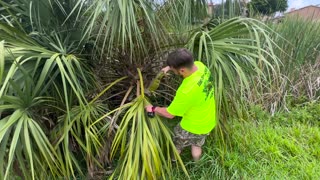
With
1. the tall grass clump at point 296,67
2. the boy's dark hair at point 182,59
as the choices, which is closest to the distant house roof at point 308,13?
the tall grass clump at point 296,67

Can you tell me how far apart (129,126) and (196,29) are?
3.80 ft

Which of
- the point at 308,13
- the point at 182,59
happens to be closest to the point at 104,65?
the point at 182,59

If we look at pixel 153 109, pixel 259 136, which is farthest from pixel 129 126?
pixel 259 136

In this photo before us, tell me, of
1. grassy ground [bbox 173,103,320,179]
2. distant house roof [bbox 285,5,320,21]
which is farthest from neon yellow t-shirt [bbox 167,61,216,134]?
distant house roof [bbox 285,5,320,21]

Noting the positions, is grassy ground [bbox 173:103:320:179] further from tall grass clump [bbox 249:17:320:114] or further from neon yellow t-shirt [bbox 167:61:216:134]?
tall grass clump [bbox 249:17:320:114]

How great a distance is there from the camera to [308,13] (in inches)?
212

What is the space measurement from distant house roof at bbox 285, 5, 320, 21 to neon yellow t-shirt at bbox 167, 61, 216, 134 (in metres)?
3.15

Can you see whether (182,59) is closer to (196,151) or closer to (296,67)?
(196,151)

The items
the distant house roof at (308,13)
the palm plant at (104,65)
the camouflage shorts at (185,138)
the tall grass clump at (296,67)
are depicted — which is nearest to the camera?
the palm plant at (104,65)

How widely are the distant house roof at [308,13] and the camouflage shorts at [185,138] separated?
321 centimetres

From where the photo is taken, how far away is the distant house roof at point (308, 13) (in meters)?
5.26

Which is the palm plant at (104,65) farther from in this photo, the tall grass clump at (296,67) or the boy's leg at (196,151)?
the tall grass clump at (296,67)

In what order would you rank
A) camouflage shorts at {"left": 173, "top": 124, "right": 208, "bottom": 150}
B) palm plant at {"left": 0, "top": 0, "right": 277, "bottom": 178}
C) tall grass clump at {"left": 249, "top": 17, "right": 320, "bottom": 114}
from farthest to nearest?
1. tall grass clump at {"left": 249, "top": 17, "right": 320, "bottom": 114}
2. camouflage shorts at {"left": 173, "top": 124, "right": 208, "bottom": 150}
3. palm plant at {"left": 0, "top": 0, "right": 277, "bottom": 178}

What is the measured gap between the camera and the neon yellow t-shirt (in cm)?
274
